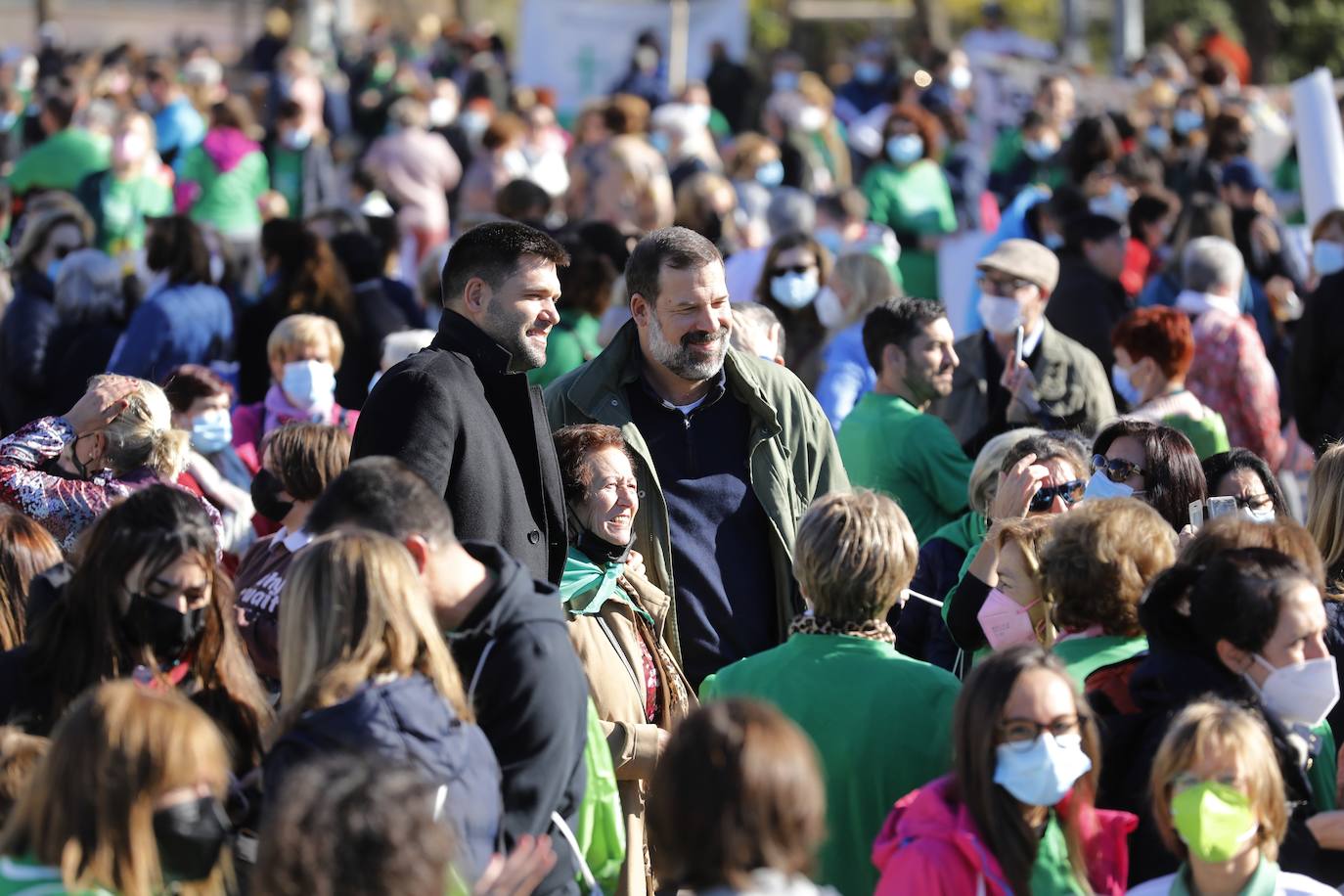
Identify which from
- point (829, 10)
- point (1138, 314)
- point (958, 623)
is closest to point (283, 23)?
point (829, 10)

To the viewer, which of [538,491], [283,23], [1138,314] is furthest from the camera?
Answer: [283,23]

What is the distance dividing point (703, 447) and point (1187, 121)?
11.5 metres

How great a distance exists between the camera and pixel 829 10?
1502 inches

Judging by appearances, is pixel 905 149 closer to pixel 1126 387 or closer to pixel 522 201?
pixel 522 201

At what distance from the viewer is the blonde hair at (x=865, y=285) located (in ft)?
27.0

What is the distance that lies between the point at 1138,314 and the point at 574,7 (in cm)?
1343

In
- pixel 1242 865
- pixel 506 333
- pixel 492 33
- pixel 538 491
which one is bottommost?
pixel 1242 865

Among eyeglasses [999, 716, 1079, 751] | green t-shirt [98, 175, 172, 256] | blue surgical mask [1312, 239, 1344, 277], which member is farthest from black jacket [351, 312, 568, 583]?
green t-shirt [98, 175, 172, 256]

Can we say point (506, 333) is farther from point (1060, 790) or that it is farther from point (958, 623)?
point (1060, 790)

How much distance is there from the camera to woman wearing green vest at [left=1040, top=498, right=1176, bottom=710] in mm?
4352

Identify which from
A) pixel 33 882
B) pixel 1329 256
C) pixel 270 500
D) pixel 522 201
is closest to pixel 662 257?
pixel 270 500

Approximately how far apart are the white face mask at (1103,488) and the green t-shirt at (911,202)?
7012mm

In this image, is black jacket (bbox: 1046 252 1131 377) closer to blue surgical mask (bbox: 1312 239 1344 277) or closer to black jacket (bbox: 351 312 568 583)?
blue surgical mask (bbox: 1312 239 1344 277)

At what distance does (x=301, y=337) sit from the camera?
7.28 metres
